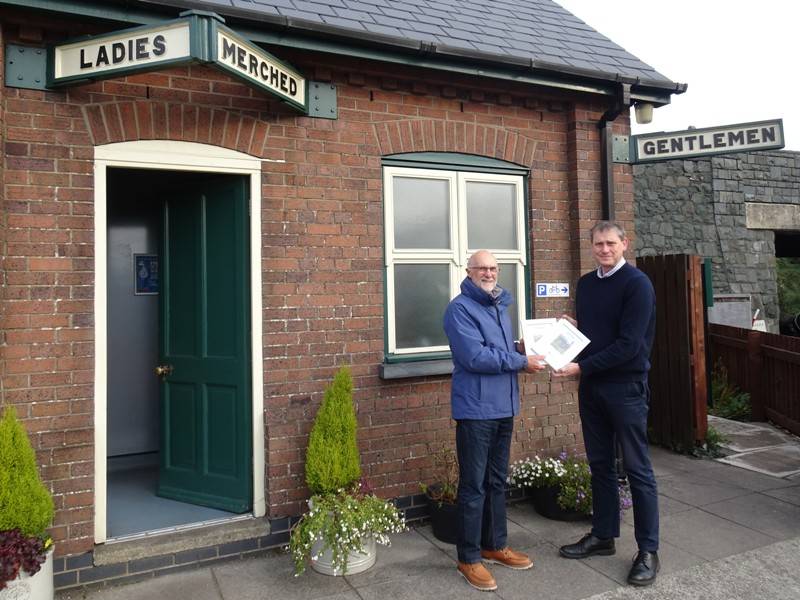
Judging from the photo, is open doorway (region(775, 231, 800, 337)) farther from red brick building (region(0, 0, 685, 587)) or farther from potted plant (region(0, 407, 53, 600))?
potted plant (region(0, 407, 53, 600))

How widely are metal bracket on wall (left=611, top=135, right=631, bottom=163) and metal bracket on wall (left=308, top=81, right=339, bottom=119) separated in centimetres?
262

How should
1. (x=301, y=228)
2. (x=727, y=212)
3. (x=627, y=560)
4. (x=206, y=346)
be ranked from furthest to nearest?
(x=727, y=212), (x=206, y=346), (x=301, y=228), (x=627, y=560)

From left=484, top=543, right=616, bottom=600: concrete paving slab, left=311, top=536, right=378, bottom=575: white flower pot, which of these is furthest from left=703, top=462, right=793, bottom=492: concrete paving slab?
left=311, top=536, right=378, bottom=575: white flower pot

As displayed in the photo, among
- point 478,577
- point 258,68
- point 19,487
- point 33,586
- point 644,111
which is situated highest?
point 644,111

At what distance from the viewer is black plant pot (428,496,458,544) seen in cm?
434

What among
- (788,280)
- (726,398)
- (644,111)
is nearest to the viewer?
(644,111)

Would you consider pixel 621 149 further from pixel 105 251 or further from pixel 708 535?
pixel 105 251

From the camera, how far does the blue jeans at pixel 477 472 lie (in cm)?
368

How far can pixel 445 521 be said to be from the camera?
14.3 ft

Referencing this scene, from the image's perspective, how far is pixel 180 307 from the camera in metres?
4.88

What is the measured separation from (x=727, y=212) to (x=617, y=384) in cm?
855

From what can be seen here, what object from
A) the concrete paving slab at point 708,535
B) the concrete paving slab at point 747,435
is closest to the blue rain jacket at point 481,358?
the concrete paving slab at point 708,535

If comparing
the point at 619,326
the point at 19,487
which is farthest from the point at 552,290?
the point at 19,487

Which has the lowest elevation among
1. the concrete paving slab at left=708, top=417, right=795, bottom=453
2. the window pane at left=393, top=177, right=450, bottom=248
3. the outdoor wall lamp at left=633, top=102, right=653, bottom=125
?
the concrete paving slab at left=708, top=417, right=795, bottom=453
